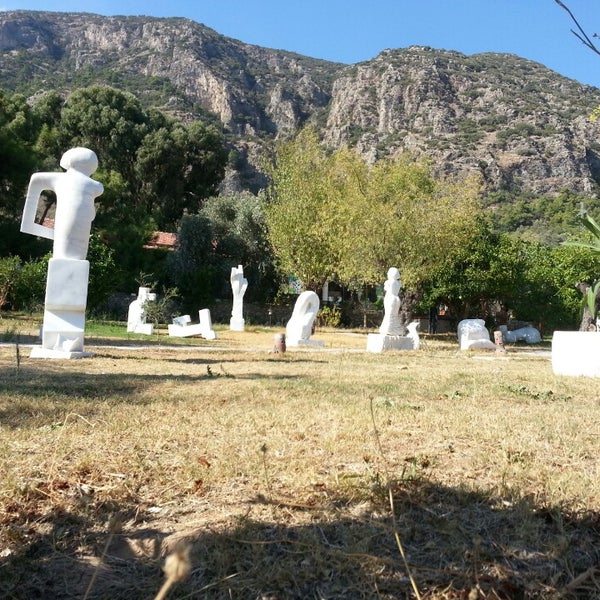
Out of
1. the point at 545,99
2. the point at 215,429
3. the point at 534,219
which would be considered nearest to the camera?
the point at 215,429

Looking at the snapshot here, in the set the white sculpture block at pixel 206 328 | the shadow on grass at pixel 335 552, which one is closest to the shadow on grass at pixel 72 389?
the shadow on grass at pixel 335 552

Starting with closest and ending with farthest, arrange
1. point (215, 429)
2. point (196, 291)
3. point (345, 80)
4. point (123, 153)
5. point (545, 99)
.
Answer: point (215, 429) < point (196, 291) < point (123, 153) < point (545, 99) < point (345, 80)

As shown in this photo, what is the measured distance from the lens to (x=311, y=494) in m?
2.63

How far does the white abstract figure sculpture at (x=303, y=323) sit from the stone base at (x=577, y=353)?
27.2ft

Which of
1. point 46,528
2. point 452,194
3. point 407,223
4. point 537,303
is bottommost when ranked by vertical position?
point 46,528

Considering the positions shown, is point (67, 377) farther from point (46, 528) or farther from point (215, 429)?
point (46, 528)

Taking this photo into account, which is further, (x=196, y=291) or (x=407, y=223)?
(x=196, y=291)

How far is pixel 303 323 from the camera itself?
1580cm

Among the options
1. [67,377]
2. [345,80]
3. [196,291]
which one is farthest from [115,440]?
[345,80]

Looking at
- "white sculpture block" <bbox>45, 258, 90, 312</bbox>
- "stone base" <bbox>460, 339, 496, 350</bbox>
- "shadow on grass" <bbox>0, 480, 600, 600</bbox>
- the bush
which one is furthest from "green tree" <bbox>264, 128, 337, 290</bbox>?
"shadow on grass" <bbox>0, 480, 600, 600</bbox>

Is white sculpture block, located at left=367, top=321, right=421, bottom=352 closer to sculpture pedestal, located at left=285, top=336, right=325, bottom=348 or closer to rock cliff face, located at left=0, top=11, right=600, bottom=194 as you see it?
sculpture pedestal, located at left=285, top=336, right=325, bottom=348

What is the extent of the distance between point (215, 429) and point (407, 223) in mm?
16469

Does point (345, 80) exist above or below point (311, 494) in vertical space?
above

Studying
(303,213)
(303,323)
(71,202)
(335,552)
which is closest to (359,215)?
(303,213)
